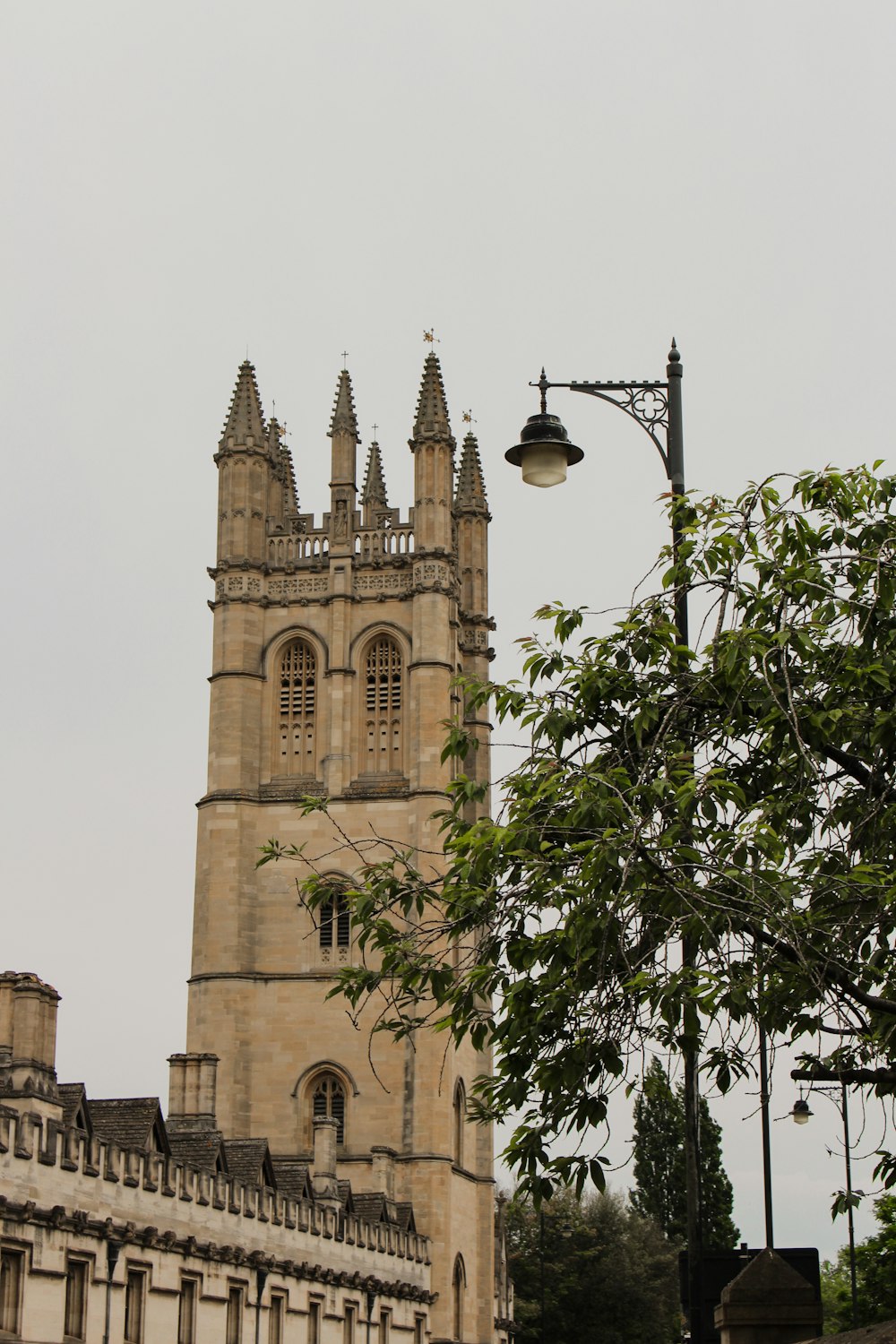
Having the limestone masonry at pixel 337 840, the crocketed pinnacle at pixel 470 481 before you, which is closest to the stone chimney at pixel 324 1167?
the limestone masonry at pixel 337 840

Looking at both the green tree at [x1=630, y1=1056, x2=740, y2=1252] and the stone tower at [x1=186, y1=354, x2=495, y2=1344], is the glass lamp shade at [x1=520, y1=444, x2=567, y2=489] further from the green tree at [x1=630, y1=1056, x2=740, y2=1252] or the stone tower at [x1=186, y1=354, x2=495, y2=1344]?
the green tree at [x1=630, y1=1056, x2=740, y2=1252]

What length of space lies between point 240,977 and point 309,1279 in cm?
2190

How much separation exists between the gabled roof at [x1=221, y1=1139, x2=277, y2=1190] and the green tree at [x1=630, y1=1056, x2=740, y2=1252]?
4092cm

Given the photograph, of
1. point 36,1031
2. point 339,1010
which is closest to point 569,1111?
point 36,1031

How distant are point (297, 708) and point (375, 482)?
1130 cm

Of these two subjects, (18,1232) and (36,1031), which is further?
(36,1031)

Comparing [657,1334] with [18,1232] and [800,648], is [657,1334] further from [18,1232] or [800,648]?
[800,648]

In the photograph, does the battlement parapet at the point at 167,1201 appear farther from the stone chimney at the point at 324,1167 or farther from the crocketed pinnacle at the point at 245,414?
the crocketed pinnacle at the point at 245,414

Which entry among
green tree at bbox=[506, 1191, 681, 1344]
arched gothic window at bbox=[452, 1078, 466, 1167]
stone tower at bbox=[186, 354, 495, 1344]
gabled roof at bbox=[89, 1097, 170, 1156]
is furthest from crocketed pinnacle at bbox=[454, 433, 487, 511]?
gabled roof at bbox=[89, 1097, 170, 1156]

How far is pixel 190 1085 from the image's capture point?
50.8 m

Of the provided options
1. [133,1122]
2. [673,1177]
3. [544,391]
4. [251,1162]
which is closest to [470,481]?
[673,1177]

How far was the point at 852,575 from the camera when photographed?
12.7m

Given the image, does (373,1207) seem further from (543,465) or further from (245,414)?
(543,465)

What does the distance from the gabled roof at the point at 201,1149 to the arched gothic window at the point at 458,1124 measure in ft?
72.0
